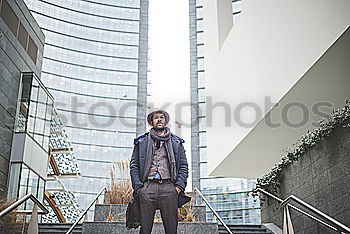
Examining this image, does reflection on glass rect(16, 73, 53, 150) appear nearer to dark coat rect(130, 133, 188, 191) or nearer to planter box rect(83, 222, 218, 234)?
planter box rect(83, 222, 218, 234)

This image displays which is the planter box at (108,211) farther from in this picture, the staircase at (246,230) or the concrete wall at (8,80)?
the concrete wall at (8,80)

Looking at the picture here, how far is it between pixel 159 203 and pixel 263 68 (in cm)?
563

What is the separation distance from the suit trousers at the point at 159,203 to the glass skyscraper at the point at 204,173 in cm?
1516

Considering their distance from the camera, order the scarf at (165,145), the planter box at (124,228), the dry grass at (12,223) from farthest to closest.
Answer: the planter box at (124,228) → the dry grass at (12,223) → the scarf at (165,145)

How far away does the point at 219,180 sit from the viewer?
21250 millimetres

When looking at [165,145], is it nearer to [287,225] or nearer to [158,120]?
[158,120]

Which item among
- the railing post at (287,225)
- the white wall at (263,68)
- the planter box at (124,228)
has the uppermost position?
the white wall at (263,68)

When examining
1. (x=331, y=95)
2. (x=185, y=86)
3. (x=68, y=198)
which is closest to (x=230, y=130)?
(x=331, y=95)

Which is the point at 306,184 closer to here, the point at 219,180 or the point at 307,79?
the point at 307,79

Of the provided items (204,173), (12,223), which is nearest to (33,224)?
(12,223)

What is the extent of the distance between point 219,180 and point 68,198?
736cm

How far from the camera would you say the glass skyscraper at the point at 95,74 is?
23297mm

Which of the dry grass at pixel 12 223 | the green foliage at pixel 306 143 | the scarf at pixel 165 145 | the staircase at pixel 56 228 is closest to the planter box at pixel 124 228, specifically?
the staircase at pixel 56 228

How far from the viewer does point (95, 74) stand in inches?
964
